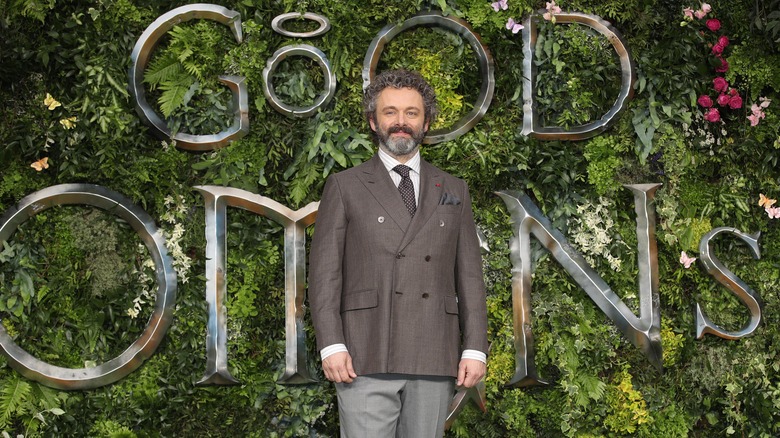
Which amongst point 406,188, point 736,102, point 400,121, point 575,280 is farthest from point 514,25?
point 406,188

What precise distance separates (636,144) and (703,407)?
1603mm

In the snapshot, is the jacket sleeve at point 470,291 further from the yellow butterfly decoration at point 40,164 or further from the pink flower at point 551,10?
the yellow butterfly decoration at point 40,164

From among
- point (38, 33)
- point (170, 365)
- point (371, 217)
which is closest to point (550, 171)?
point (371, 217)

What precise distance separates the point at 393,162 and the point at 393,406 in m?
1.06

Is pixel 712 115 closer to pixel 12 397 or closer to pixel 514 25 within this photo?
pixel 514 25

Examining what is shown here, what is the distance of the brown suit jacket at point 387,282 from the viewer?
3.86 m

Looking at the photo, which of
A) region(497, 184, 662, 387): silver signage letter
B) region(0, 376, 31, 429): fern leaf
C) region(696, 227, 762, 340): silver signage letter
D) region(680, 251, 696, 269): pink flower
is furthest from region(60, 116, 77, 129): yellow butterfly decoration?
region(696, 227, 762, 340): silver signage letter

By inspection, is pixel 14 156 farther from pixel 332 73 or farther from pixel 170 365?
pixel 332 73

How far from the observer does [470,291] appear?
4.10 metres

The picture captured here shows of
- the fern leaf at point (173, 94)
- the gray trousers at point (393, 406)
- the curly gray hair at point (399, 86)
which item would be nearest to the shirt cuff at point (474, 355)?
the gray trousers at point (393, 406)

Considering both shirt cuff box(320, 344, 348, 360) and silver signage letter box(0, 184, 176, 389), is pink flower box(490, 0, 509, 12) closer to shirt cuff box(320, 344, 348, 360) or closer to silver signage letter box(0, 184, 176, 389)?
silver signage letter box(0, 184, 176, 389)

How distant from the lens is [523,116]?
216 inches

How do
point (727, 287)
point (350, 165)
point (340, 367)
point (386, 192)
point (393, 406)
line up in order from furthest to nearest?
1. point (727, 287)
2. point (350, 165)
3. point (386, 192)
4. point (393, 406)
5. point (340, 367)

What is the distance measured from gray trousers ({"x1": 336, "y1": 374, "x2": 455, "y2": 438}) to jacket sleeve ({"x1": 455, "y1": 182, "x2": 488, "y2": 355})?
0.68ft
